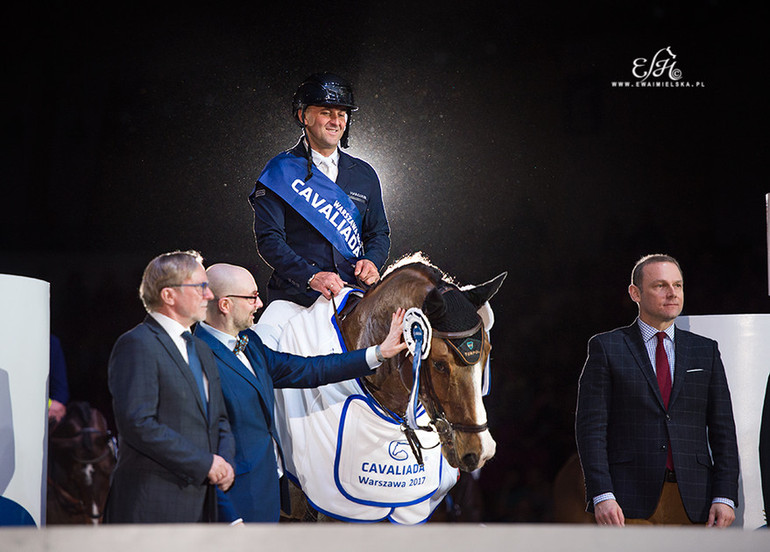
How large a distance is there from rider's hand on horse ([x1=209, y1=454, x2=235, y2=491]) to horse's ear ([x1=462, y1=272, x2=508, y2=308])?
1.34 m

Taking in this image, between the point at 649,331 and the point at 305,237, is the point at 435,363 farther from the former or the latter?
the point at 649,331

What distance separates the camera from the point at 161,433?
317cm

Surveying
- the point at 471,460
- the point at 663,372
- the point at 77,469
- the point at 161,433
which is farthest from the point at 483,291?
the point at 77,469

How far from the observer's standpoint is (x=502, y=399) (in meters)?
3.79

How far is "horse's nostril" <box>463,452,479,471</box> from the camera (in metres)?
3.29

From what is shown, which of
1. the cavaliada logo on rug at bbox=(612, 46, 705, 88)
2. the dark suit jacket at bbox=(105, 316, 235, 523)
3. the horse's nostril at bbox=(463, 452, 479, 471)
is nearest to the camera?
the dark suit jacket at bbox=(105, 316, 235, 523)

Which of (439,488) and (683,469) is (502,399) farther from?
(683,469)

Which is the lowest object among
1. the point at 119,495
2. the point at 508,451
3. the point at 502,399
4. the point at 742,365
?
the point at 119,495

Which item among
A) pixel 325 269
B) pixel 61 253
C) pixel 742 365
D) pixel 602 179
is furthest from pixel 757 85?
pixel 61 253

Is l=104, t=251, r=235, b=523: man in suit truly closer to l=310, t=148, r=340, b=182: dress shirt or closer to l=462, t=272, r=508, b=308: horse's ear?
l=310, t=148, r=340, b=182: dress shirt

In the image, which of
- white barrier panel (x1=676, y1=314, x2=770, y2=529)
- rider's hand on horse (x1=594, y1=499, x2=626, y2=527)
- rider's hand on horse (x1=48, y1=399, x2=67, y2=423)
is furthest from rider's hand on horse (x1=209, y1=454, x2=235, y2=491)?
white barrier panel (x1=676, y1=314, x2=770, y2=529)

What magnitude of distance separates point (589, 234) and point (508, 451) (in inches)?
46.4

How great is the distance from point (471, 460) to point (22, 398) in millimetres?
2003

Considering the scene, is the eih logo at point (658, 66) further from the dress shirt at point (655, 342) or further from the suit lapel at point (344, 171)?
the suit lapel at point (344, 171)
